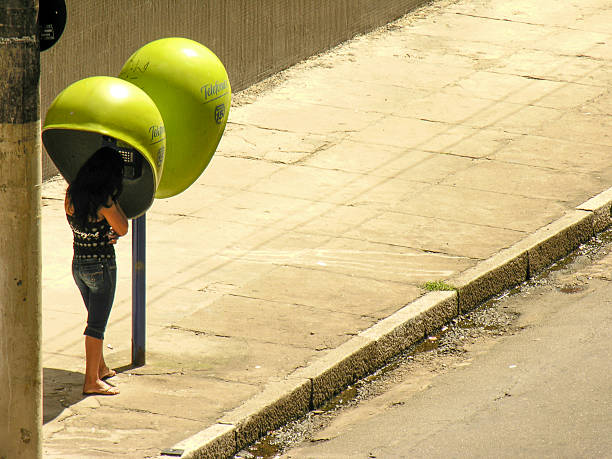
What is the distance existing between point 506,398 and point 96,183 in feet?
9.15

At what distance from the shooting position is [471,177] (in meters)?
11.5

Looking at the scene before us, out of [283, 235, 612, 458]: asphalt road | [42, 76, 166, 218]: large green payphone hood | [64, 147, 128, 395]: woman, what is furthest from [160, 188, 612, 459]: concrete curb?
[42, 76, 166, 218]: large green payphone hood

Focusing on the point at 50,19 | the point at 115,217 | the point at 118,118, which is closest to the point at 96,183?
the point at 115,217

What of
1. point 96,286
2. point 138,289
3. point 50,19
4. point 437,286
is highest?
point 50,19

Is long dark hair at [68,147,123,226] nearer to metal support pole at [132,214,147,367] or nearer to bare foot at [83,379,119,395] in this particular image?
metal support pole at [132,214,147,367]

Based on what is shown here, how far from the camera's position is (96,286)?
728 centimetres

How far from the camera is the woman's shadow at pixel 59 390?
283 inches

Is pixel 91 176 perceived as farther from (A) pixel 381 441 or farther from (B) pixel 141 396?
(A) pixel 381 441

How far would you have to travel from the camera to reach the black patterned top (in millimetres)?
7148

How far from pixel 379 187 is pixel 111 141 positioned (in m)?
4.33

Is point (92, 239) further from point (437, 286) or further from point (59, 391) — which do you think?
point (437, 286)

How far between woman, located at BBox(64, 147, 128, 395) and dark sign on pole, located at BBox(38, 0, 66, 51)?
135 centimetres

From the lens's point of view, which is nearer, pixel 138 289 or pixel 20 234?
pixel 20 234

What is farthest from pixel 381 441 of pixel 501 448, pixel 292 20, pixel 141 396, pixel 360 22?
pixel 360 22
